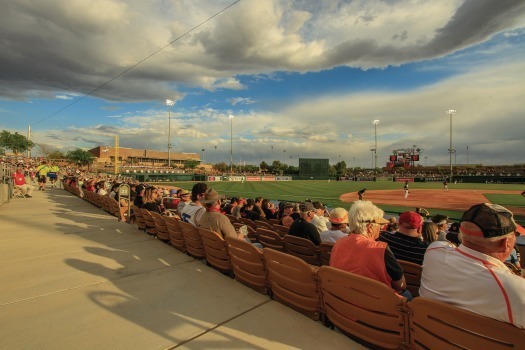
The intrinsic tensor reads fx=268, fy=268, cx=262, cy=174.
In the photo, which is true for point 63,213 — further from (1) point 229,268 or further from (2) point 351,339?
(2) point 351,339

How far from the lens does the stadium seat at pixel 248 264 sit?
3.42m

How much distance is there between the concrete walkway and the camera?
2551 millimetres

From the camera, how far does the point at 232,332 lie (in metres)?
2.67

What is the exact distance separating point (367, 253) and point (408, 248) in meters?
1.39

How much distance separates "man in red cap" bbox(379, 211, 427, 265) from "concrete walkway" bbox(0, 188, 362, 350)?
1.54m

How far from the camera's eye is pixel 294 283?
116 inches

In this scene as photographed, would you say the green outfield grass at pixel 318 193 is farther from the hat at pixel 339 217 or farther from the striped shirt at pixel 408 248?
the striped shirt at pixel 408 248

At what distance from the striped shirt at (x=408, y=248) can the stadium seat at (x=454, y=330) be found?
157 centimetres

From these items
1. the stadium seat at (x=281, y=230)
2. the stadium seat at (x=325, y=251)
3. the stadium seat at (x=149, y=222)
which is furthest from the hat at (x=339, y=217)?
the stadium seat at (x=149, y=222)

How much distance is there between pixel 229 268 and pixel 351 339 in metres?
2.04

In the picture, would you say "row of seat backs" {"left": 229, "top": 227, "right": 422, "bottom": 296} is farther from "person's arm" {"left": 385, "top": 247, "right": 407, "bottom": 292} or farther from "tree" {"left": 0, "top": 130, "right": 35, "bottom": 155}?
"tree" {"left": 0, "top": 130, "right": 35, "bottom": 155}

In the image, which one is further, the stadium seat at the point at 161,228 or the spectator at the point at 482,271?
the stadium seat at the point at 161,228

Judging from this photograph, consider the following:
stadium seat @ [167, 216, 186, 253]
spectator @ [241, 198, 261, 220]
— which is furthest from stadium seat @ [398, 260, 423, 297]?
spectator @ [241, 198, 261, 220]

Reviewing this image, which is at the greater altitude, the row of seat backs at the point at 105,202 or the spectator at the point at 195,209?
the spectator at the point at 195,209
